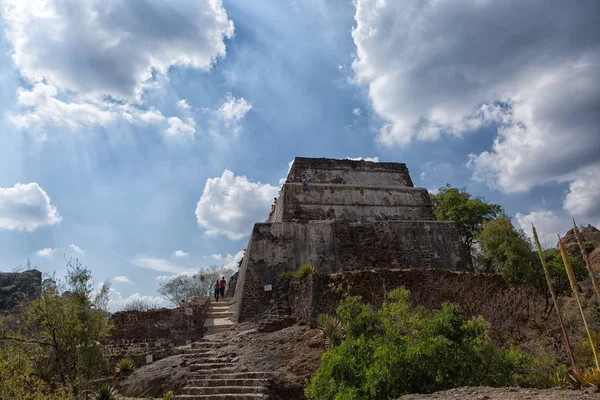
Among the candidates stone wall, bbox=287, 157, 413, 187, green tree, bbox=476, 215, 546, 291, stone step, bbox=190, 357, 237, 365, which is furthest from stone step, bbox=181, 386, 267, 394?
stone wall, bbox=287, 157, 413, 187

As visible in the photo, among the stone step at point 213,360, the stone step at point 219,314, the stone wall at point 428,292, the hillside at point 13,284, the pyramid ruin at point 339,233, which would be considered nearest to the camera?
the stone step at point 213,360

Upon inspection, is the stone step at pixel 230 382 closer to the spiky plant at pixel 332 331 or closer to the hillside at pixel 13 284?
the spiky plant at pixel 332 331

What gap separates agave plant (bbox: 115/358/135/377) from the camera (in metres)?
10.0

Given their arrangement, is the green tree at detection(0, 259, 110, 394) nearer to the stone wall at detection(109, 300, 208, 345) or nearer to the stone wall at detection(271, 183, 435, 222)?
the stone wall at detection(109, 300, 208, 345)

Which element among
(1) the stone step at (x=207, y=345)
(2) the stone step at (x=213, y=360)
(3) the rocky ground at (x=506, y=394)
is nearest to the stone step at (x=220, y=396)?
(2) the stone step at (x=213, y=360)

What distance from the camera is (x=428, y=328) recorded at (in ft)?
19.6

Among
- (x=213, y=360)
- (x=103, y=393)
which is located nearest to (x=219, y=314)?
(x=213, y=360)

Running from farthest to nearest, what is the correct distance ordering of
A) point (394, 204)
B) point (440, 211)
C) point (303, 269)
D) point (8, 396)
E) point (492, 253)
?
1. point (440, 211)
2. point (394, 204)
3. point (492, 253)
4. point (303, 269)
5. point (8, 396)

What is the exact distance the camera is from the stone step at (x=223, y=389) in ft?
24.6

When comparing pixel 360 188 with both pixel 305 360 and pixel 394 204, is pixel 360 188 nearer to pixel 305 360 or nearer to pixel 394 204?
pixel 394 204

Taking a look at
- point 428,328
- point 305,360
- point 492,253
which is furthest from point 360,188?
point 428,328

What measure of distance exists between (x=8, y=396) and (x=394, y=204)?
15609 millimetres

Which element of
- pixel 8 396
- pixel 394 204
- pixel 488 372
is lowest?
pixel 488 372

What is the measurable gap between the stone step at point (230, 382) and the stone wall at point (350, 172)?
11875 mm
